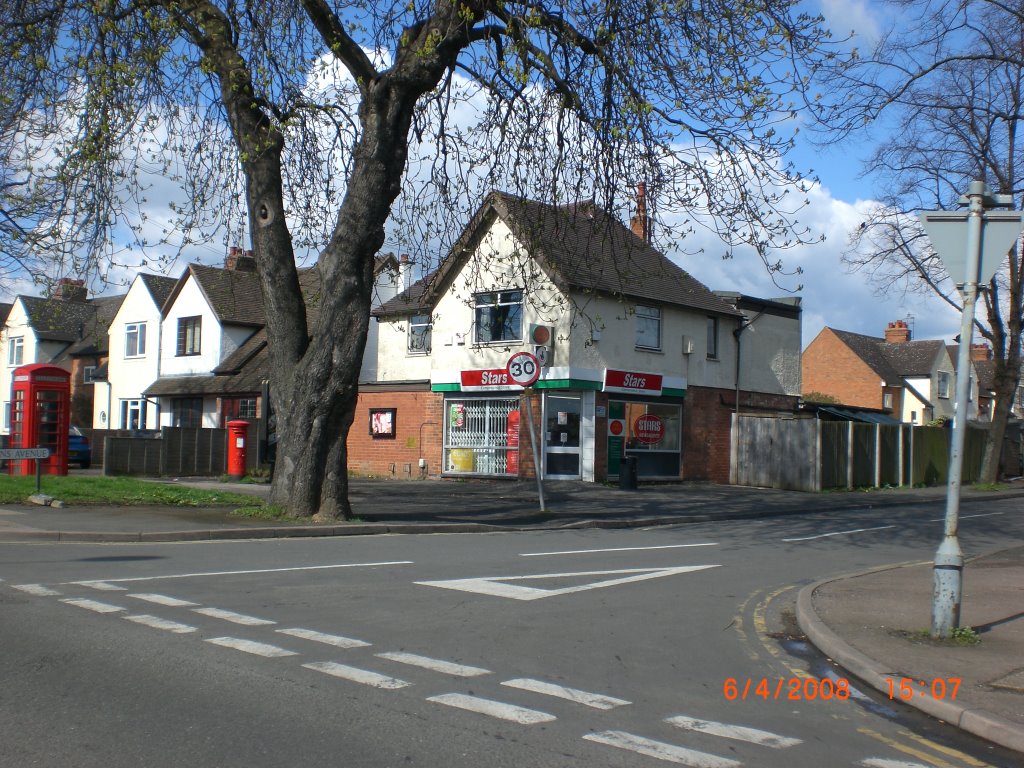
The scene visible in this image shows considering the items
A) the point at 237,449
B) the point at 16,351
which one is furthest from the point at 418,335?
the point at 16,351

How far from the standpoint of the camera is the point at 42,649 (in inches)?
265

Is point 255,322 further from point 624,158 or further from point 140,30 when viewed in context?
point 624,158

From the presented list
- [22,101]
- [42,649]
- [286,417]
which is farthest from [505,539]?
[22,101]

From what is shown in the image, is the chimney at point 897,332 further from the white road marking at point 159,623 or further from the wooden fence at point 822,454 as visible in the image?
the white road marking at point 159,623

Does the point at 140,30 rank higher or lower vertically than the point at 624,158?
higher

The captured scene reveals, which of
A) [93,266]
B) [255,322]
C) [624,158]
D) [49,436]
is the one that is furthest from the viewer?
[255,322]

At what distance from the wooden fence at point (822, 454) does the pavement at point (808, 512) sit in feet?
3.54

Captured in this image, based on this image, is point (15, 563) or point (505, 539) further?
point (505, 539)

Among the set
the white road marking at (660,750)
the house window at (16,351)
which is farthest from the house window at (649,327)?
the house window at (16,351)

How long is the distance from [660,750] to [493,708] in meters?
1.07

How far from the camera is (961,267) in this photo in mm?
7773

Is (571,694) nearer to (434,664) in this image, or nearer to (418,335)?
(434,664)

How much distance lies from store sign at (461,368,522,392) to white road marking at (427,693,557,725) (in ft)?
72.5

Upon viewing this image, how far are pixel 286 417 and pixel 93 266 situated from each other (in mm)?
3756
